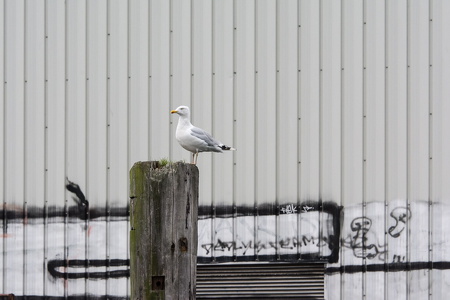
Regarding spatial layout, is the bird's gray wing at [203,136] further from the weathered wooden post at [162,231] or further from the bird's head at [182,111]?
the weathered wooden post at [162,231]

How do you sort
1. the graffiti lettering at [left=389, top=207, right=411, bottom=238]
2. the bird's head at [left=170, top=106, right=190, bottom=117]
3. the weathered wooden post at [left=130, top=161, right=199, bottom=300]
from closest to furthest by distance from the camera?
1. the weathered wooden post at [left=130, top=161, right=199, bottom=300]
2. the bird's head at [left=170, top=106, right=190, bottom=117]
3. the graffiti lettering at [left=389, top=207, right=411, bottom=238]

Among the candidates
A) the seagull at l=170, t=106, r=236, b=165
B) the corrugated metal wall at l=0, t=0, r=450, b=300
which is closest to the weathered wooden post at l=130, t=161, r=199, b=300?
the seagull at l=170, t=106, r=236, b=165

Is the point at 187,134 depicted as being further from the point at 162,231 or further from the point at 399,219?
the point at 399,219

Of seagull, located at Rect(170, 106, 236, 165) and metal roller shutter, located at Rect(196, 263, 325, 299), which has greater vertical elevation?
seagull, located at Rect(170, 106, 236, 165)

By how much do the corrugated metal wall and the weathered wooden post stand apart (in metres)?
3.00

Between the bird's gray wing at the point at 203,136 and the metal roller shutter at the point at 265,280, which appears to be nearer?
the bird's gray wing at the point at 203,136

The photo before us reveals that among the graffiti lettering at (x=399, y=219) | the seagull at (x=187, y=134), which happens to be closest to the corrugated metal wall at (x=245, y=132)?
the graffiti lettering at (x=399, y=219)

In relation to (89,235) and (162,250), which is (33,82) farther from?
(162,250)

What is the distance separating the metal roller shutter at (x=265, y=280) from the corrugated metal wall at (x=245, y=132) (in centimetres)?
12

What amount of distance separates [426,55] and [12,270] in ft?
14.1

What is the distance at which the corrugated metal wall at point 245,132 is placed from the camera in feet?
23.7

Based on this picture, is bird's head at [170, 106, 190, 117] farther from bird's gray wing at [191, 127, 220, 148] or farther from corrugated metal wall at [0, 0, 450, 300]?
corrugated metal wall at [0, 0, 450, 300]

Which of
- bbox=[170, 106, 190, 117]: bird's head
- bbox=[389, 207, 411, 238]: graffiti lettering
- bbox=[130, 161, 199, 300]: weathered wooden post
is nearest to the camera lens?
bbox=[130, 161, 199, 300]: weathered wooden post

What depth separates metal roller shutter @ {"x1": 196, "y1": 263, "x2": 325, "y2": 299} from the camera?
286 inches
